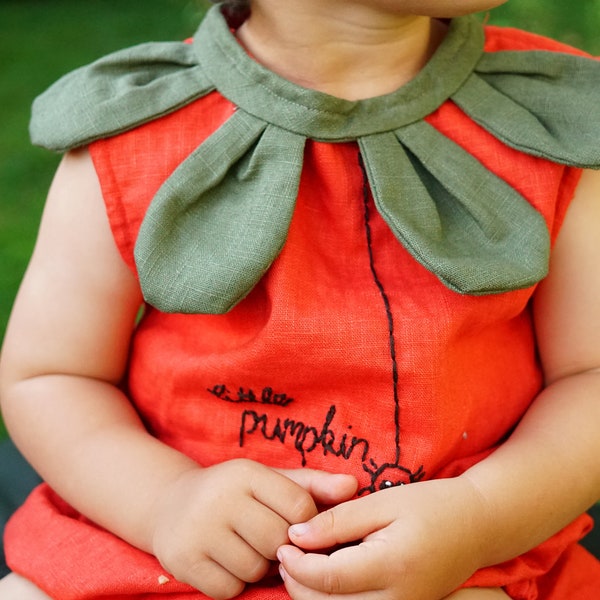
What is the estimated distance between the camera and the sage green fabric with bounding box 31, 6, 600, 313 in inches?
28.3

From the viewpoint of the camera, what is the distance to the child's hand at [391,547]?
688 millimetres

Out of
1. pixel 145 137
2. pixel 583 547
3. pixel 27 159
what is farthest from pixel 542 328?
pixel 27 159

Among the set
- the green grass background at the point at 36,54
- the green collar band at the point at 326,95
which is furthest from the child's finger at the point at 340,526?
the green grass background at the point at 36,54

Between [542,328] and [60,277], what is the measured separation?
482 millimetres

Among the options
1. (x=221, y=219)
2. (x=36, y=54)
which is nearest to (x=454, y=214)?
(x=221, y=219)

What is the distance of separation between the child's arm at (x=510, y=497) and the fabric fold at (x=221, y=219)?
22 centimetres

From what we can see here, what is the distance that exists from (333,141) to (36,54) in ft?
2.28

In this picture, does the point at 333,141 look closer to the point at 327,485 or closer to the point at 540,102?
the point at 540,102

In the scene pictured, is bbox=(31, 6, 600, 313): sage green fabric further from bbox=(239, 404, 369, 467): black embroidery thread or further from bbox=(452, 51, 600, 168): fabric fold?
bbox=(239, 404, 369, 467): black embroidery thread

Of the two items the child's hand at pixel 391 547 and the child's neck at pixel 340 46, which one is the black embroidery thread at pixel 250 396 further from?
the child's neck at pixel 340 46

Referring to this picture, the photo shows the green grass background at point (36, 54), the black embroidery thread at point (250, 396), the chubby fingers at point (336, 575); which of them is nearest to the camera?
the chubby fingers at point (336, 575)

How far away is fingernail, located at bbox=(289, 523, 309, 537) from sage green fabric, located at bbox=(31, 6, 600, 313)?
0.63 ft

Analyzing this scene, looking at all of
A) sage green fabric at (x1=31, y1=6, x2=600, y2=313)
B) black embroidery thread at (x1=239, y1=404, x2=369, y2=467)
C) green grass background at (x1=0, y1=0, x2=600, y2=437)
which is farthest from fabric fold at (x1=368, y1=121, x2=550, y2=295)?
green grass background at (x1=0, y1=0, x2=600, y2=437)

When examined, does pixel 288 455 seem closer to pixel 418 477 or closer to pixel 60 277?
pixel 418 477
